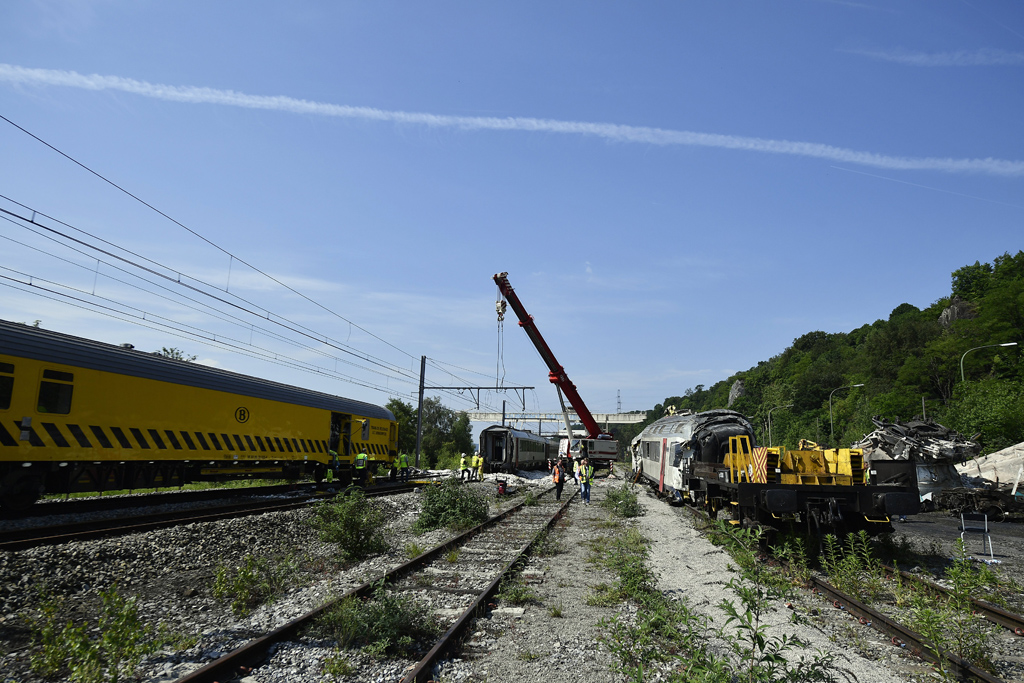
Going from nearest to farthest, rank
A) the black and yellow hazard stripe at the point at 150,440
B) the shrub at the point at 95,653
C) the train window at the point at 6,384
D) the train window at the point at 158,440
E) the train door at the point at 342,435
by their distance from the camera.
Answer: the shrub at the point at 95,653
the train window at the point at 6,384
the black and yellow hazard stripe at the point at 150,440
the train window at the point at 158,440
the train door at the point at 342,435

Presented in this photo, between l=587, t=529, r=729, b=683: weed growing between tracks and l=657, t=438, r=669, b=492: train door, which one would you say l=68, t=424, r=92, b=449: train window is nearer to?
l=587, t=529, r=729, b=683: weed growing between tracks

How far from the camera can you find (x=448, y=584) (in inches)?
330

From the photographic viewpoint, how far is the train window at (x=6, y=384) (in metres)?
11.3

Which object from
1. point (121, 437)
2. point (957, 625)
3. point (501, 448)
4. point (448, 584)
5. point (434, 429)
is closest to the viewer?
point (957, 625)

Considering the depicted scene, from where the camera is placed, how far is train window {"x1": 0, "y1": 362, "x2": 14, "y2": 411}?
11344mm

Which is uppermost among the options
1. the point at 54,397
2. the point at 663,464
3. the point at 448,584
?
the point at 54,397

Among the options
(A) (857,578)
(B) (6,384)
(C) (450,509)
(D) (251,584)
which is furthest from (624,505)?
(B) (6,384)

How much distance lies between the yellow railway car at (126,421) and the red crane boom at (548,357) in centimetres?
1176

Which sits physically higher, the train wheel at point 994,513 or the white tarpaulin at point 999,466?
the white tarpaulin at point 999,466

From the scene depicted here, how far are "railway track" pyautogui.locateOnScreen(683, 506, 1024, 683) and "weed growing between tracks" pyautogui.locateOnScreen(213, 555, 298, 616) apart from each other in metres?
7.46

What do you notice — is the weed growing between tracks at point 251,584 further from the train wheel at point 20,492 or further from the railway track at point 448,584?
the train wheel at point 20,492

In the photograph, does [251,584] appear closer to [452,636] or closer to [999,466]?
[452,636]

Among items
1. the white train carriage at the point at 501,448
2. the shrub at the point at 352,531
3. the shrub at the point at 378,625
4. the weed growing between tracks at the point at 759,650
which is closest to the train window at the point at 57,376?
the shrub at the point at 352,531

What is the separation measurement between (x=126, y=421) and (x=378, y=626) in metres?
11.6
